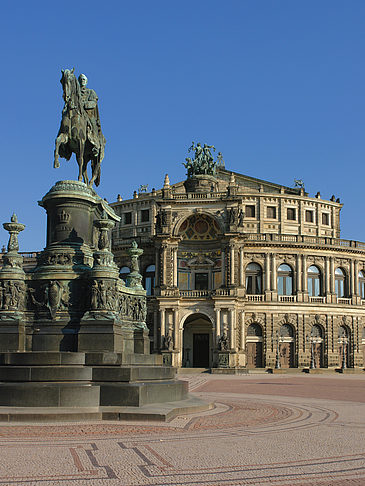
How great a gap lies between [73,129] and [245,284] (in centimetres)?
5315

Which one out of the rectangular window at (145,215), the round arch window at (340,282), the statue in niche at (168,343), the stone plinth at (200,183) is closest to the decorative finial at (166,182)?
the stone plinth at (200,183)

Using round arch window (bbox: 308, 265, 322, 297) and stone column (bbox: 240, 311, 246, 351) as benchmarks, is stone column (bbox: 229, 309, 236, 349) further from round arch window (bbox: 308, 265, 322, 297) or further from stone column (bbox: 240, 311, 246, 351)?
round arch window (bbox: 308, 265, 322, 297)

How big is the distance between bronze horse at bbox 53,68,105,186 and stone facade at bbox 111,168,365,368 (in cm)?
4582

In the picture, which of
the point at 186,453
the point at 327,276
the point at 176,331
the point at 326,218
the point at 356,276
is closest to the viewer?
the point at 186,453

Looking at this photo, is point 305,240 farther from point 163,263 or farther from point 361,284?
point 163,263

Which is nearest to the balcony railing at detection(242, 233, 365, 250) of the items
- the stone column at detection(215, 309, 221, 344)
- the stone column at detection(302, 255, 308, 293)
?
the stone column at detection(302, 255, 308, 293)

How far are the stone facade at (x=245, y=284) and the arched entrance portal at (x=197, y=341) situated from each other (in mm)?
113

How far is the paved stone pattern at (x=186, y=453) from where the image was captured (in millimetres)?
8508

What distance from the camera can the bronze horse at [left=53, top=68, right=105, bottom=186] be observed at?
19.3 metres

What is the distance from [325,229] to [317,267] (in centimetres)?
933

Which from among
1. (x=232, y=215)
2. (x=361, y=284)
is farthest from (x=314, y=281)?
(x=232, y=215)

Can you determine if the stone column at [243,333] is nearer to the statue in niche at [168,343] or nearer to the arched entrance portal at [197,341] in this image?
the arched entrance portal at [197,341]

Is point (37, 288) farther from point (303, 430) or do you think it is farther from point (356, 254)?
point (356, 254)

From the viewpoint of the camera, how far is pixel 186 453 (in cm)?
1018
